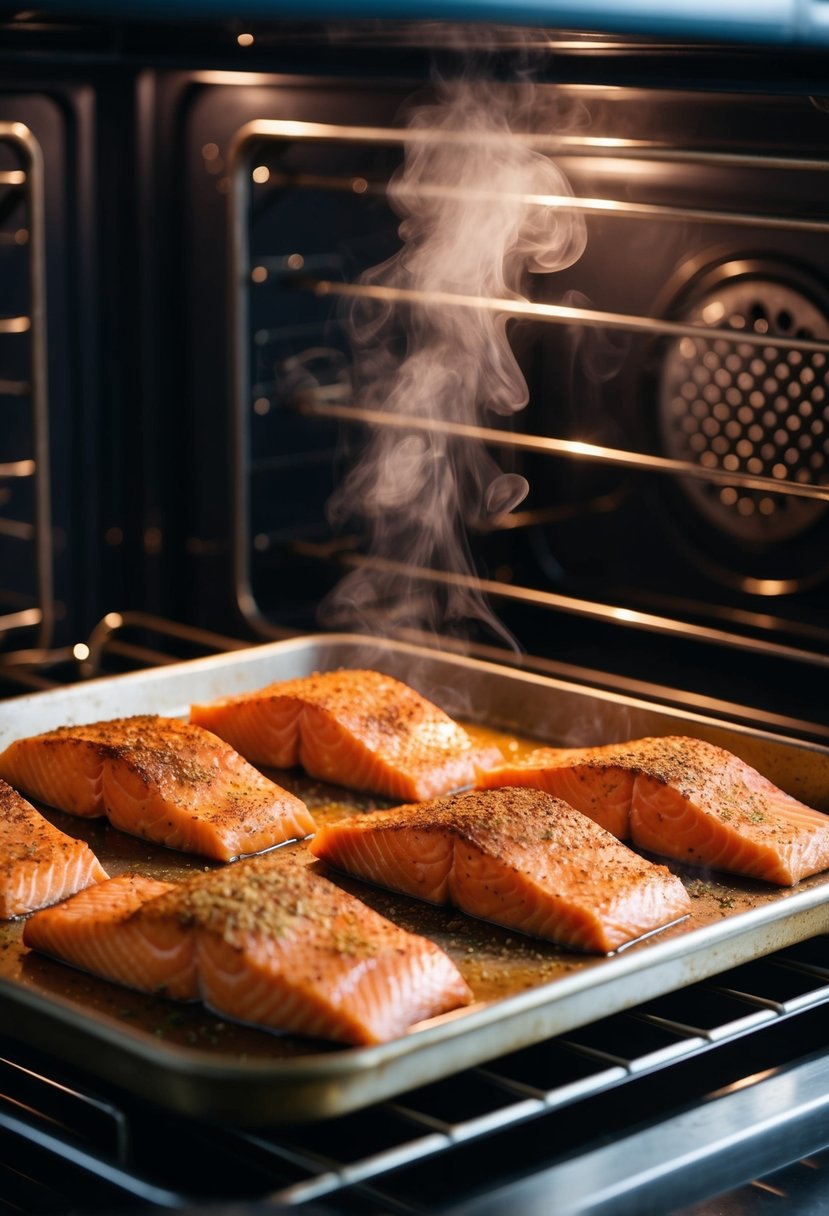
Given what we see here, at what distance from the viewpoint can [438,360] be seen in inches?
129

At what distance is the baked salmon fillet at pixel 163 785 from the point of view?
2268 millimetres

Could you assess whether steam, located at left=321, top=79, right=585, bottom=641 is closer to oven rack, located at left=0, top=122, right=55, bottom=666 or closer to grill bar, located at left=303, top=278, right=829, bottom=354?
grill bar, located at left=303, top=278, right=829, bottom=354

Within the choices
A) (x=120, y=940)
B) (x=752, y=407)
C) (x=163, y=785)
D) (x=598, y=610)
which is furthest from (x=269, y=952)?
(x=752, y=407)

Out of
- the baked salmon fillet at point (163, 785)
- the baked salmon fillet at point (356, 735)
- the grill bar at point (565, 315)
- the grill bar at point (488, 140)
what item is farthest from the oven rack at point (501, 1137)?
the grill bar at point (488, 140)

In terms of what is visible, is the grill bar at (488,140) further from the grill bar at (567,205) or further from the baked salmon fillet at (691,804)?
the baked salmon fillet at (691,804)

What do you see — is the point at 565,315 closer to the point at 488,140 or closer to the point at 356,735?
the point at 488,140

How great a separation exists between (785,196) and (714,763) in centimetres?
85

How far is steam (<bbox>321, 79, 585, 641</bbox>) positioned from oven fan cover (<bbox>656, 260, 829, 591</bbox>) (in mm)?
325

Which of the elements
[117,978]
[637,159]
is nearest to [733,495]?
[637,159]

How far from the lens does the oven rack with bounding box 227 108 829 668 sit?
2582mm

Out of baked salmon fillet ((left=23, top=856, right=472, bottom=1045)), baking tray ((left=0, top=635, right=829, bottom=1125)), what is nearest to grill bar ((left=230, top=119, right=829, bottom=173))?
baking tray ((left=0, top=635, right=829, bottom=1125))

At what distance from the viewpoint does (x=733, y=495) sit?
2.86 m

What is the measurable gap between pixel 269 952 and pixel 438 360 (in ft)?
5.56

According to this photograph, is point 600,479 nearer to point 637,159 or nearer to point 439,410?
point 439,410
